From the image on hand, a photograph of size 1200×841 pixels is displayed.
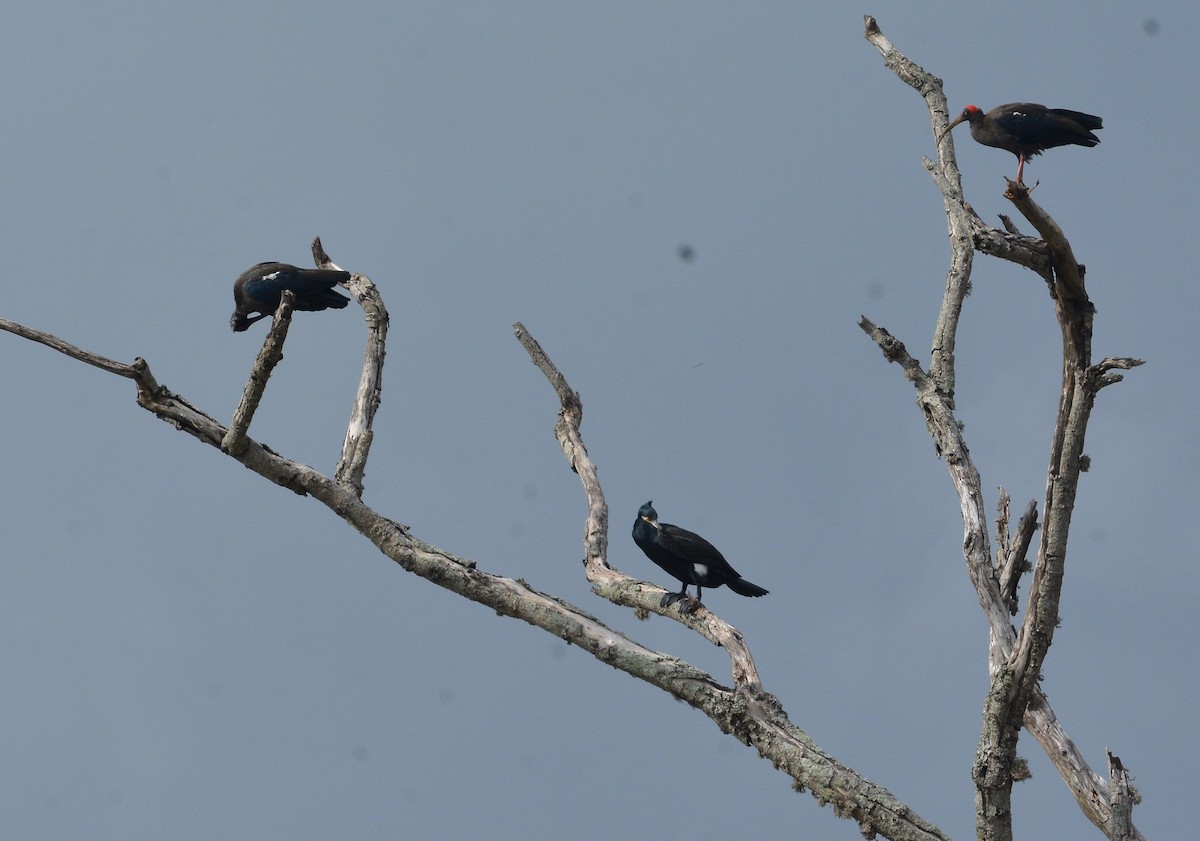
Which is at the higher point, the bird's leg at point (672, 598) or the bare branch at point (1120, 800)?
the bird's leg at point (672, 598)

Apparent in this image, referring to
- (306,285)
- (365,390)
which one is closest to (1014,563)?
(365,390)

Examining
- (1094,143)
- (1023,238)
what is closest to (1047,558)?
(1023,238)

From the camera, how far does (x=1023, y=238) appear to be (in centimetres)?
743

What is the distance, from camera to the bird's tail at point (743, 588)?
8.36m

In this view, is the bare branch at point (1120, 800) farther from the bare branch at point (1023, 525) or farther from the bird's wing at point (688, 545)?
the bird's wing at point (688, 545)

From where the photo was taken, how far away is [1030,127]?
10.7m

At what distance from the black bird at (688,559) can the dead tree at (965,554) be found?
360 millimetres

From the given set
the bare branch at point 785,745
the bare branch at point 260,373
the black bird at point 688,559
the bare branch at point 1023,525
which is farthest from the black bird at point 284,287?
the bare branch at point 1023,525

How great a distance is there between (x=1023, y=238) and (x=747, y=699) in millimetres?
3337

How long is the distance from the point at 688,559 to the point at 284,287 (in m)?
4.27

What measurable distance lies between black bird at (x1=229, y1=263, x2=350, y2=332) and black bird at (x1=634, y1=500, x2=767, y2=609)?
3295mm

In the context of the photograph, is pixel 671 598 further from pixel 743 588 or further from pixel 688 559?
pixel 743 588

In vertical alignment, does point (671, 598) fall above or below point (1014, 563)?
below

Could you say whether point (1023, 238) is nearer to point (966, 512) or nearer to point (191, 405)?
point (966, 512)
